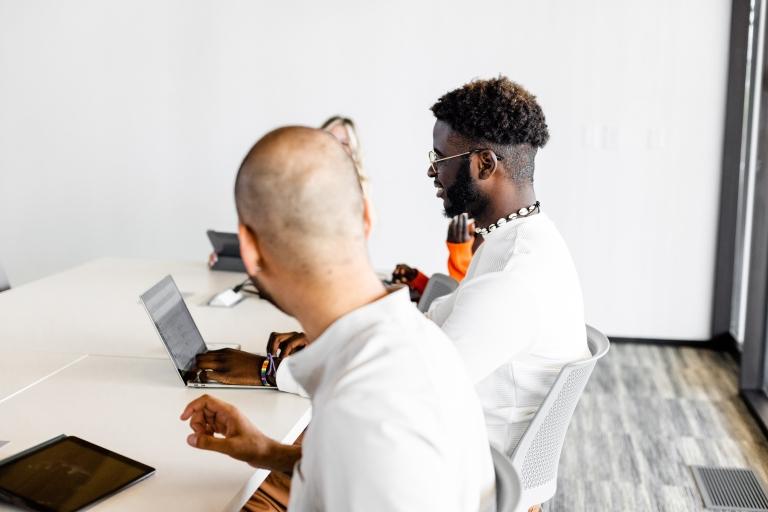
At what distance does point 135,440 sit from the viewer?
1.65 metres

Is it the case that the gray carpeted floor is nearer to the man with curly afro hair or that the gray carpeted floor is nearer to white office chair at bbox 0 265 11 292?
the man with curly afro hair

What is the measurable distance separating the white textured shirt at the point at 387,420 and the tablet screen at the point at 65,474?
0.47 metres

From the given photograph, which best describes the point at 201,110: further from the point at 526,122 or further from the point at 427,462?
the point at 427,462

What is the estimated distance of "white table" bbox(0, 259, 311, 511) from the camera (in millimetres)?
1490

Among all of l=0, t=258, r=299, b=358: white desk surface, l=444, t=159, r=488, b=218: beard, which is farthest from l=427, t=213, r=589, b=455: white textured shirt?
l=0, t=258, r=299, b=358: white desk surface

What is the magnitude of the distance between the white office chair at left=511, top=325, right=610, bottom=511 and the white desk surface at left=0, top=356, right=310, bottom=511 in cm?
46

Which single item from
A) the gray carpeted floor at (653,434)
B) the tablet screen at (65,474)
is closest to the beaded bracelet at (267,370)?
the tablet screen at (65,474)

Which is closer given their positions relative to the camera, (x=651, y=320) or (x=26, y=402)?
(x=26, y=402)

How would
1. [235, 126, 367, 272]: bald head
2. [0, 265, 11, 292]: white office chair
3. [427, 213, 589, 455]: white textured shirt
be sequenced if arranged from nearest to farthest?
[235, 126, 367, 272]: bald head → [427, 213, 589, 455]: white textured shirt → [0, 265, 11, 292]: white office chair

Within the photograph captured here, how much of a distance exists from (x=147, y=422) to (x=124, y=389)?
9.0 inches

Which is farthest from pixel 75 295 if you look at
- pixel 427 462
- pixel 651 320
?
pixel 651 320

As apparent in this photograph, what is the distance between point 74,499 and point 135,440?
0.93 ft

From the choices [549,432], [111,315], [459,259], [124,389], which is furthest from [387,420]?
[459,259]

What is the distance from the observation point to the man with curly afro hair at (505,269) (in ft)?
5.45
